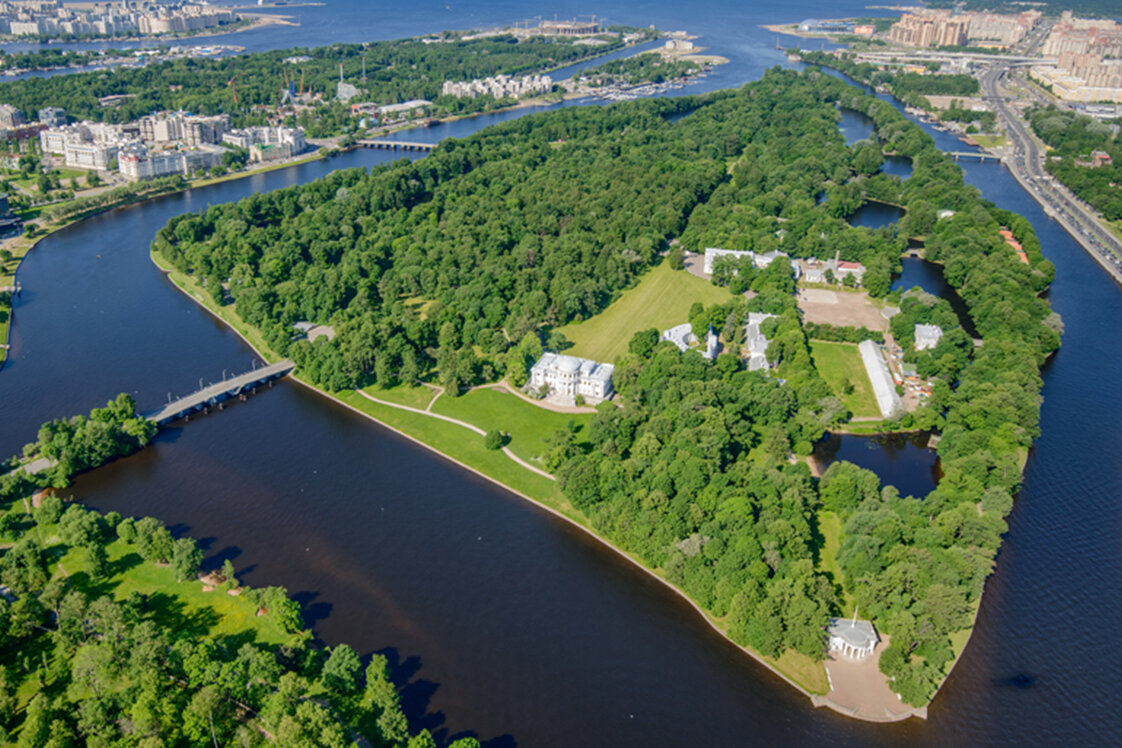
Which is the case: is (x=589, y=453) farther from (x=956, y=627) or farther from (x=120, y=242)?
(x=120, y=242)

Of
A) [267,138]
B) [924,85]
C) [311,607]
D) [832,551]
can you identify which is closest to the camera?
[311,607]

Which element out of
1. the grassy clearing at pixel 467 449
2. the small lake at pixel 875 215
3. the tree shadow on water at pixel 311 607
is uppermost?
the small lake at pixel 875 215

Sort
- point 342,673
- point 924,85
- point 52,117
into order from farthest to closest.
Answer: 1. point 924,85
2. point 52,117
3. point 342,673

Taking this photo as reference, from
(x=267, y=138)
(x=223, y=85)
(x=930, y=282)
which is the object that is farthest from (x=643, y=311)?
(x=223, y=85)

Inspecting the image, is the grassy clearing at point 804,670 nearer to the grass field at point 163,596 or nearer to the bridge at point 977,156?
the grass field at point 163,596

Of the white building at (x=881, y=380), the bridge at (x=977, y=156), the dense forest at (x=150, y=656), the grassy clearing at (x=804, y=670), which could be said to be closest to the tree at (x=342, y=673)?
the dense forest at (x=150, y=656)

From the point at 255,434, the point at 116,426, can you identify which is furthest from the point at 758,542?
the point at 116,426

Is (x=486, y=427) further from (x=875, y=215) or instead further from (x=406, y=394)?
(x=875, y=215)
